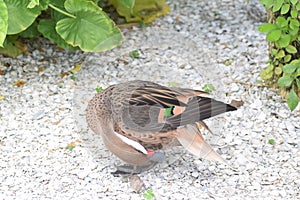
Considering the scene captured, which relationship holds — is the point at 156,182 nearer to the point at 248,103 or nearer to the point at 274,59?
the point at 248,103

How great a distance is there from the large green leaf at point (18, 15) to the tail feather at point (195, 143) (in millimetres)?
1153

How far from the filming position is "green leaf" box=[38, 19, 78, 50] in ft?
12.9

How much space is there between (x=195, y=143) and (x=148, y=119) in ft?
0.83

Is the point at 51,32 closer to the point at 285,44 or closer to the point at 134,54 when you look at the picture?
the point at 134,54

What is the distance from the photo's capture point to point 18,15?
359cm

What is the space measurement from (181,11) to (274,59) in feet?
3.65

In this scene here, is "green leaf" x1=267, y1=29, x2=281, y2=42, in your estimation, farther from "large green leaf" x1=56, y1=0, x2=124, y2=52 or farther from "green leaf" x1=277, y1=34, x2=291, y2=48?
"large green leaf" x1=56, y1=0, x2=124, y2=52

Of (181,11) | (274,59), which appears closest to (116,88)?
(274,59)

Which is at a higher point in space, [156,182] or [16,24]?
[16,24]

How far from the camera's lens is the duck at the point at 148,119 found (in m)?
2.95

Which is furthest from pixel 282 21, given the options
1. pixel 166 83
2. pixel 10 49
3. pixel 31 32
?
pixel 10 49

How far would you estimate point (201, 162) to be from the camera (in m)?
3.22

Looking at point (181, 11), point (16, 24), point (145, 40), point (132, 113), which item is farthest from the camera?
point (181, 11)

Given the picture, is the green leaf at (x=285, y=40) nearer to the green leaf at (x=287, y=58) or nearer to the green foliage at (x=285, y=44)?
the green foliage at (x=285, y=44)
